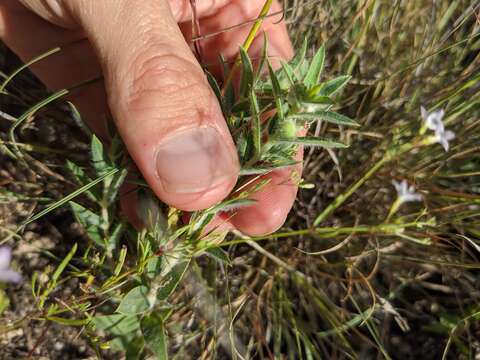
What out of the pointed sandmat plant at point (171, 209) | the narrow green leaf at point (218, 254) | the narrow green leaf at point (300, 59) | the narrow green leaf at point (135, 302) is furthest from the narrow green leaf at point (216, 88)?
the narrow green leaf at point (135, 302)

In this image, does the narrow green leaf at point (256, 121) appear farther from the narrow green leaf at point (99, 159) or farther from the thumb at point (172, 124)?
the narrow green leaf at point (99, 159)

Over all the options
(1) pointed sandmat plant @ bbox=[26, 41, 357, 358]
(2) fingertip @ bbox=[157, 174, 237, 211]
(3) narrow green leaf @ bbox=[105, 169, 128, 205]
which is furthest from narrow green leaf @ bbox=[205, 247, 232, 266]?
(3) narrow green leaf @ bbox=[105, 169, 128, 205]

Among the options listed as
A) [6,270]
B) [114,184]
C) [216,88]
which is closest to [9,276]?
[6,270]

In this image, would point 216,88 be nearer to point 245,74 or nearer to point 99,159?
point 245,74

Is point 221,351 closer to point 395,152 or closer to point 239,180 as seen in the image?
point 239,180

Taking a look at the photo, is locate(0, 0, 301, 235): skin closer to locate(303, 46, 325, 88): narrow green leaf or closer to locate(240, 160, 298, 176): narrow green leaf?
locate(240, 160, 298, 176): narrow green leaf

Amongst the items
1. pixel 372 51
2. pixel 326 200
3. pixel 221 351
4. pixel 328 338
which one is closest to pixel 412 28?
pixel 372 51
